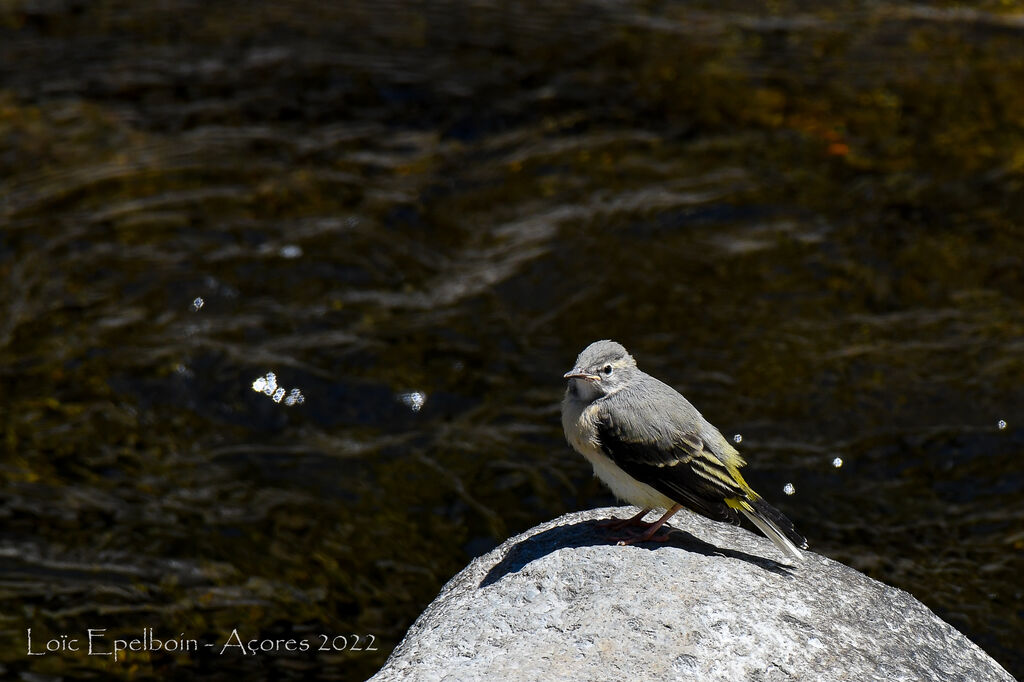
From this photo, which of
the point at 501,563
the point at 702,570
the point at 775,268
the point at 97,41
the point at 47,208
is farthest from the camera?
the point at 97,41

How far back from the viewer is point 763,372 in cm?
967

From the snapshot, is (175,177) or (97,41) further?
(97,41)

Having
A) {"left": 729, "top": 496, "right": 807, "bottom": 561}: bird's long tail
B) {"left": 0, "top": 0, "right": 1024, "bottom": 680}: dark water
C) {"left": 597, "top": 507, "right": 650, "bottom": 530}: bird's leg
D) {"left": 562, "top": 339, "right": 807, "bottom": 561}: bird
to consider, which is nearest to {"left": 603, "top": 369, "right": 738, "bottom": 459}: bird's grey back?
{"left": 562, "top": 339, "right": 807, "bottom": 561}: bird

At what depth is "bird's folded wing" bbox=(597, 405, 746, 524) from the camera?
18.7 feet

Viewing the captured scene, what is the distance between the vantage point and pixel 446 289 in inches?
421

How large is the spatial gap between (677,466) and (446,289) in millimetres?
5319

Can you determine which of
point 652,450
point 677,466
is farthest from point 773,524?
point 652,450

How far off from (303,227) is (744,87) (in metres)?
5.75

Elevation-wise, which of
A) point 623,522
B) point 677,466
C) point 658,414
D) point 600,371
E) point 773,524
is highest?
point 600,371

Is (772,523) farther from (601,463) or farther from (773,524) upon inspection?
(601,463)

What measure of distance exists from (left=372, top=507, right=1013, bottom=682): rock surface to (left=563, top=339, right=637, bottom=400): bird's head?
804 millimetres

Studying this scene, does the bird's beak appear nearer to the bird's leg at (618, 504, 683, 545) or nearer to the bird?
the bird

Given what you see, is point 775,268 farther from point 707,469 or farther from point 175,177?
point 175,177

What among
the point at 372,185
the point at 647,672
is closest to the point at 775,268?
the point at 372,185
